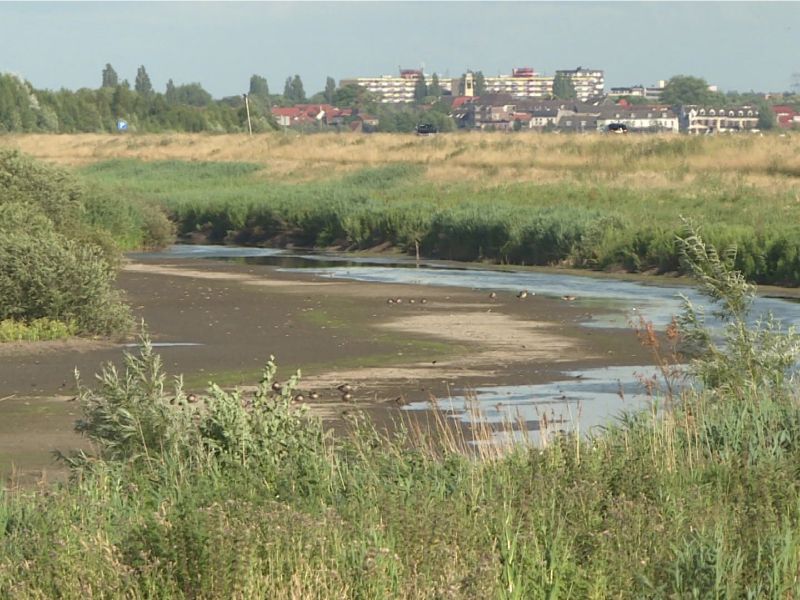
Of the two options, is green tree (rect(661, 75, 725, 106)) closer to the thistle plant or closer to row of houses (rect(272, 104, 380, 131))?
row of houses (rect(272, 104, 380, 131))

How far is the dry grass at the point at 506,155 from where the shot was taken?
50.0 meters

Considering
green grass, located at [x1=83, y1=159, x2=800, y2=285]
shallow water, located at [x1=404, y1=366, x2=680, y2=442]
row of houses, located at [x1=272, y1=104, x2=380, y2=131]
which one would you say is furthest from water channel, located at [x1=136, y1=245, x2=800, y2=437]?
row of houses, located at [x1=272, y1=104, x2=380, y2=131]

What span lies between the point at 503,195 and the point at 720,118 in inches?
3485

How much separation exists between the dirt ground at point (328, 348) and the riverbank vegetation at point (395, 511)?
10.3 ft

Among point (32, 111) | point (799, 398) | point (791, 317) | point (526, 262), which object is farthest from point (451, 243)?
point (32, 111)

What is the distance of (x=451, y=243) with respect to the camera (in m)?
41.5

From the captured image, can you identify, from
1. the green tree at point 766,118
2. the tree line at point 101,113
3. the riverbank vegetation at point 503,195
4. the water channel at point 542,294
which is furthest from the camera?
the green tree at point 766,118

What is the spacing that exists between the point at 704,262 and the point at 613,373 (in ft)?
18.7

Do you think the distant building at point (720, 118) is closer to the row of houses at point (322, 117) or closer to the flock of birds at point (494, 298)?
the row of houses at point (322, 117)

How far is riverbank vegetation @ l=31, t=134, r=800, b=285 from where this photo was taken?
36469 millimetres

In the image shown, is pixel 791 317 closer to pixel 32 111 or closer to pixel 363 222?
pixel 363 222

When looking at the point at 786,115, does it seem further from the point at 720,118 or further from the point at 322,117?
the point at 322,117

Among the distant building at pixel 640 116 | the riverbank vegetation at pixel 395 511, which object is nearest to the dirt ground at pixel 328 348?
the riverbank vegetation at pixel 395 511

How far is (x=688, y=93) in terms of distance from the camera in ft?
554
